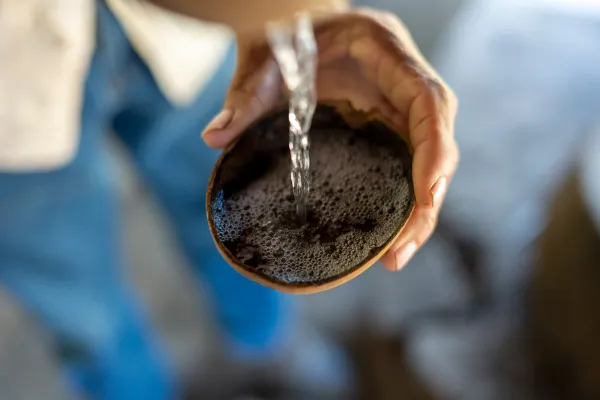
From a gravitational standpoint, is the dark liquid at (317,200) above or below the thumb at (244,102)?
below

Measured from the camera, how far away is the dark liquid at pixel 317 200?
38 cm

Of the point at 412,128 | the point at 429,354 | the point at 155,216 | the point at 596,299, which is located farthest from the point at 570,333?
the point at 155,216

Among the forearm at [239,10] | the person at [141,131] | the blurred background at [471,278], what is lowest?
the blurred background at [471,278]

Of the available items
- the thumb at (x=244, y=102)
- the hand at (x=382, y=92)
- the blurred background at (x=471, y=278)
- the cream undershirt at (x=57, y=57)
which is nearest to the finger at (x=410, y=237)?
the hand at (x=382, y=92)

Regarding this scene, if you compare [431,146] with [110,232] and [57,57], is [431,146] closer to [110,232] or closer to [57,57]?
[57,57]

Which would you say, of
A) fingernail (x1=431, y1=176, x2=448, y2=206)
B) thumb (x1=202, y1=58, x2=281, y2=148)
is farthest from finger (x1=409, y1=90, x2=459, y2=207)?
thumb (x1=202, y1=58, x2=281, y2=148)

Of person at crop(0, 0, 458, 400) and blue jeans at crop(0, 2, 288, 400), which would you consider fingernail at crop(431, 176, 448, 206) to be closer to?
person at crop(0, 0, 458, 400)

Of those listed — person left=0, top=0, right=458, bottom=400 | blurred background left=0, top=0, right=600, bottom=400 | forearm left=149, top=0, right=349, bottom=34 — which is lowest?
blurred background left=0, top=0, right=600, bottom=400

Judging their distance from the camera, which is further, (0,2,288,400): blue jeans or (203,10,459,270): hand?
(0,2,288,400): blue jeans

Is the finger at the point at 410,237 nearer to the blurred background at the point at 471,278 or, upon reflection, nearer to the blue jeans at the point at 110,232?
the blue jeans at the point at 110,232

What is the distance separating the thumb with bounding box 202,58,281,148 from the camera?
44cm

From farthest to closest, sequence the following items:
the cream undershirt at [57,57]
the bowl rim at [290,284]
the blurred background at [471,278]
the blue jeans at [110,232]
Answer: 1. the blurred background at [471,278]
2. the blue jeans at [110,232]
3. the cream undershirt at [57,57]
4. the bowl rim at [290,284]

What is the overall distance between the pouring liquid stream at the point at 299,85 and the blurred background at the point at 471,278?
1.14 ft

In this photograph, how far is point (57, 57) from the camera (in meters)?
0.53
